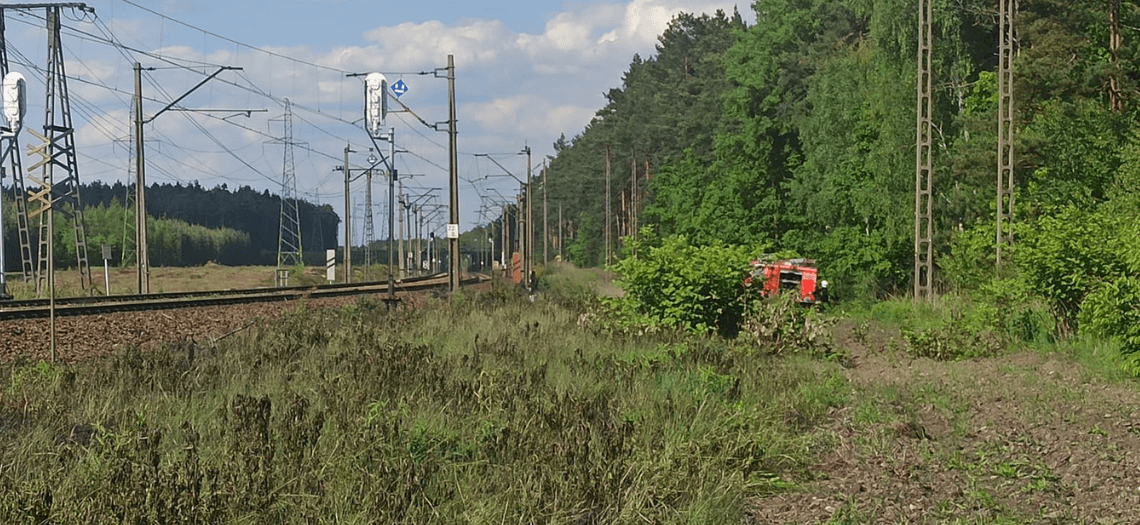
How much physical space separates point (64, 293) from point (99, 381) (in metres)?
32.2

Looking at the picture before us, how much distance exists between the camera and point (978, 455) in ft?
32.1

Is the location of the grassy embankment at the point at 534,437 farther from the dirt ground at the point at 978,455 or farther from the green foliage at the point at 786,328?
the green foliage at the point at 786,328

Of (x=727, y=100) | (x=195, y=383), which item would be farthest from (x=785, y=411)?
(x=727, y=100)

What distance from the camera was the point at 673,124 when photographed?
8288cm

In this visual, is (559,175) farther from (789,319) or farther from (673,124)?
(789,319)

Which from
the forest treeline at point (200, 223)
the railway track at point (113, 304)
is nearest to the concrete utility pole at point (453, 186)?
the railway track at point (113, 304)

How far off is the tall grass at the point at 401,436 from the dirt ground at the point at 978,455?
1.39 ft

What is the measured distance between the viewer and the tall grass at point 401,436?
267 inches

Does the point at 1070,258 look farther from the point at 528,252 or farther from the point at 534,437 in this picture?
the point at 528,252

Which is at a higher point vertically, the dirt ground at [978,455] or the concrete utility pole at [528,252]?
the concrete utility pole at [528,252]

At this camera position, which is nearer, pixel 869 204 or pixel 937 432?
pixel 937 432

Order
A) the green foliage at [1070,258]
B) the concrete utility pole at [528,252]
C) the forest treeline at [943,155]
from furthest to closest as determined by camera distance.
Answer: the concrete utility pole at [528,252]
the forest treeline at [943,155]
the green foliage at [1070,258]

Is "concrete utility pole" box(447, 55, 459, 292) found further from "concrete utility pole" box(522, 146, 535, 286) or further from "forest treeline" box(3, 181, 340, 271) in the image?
"forest treeline" box(3, 181, 340, 271)

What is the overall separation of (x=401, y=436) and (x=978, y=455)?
182 inches
